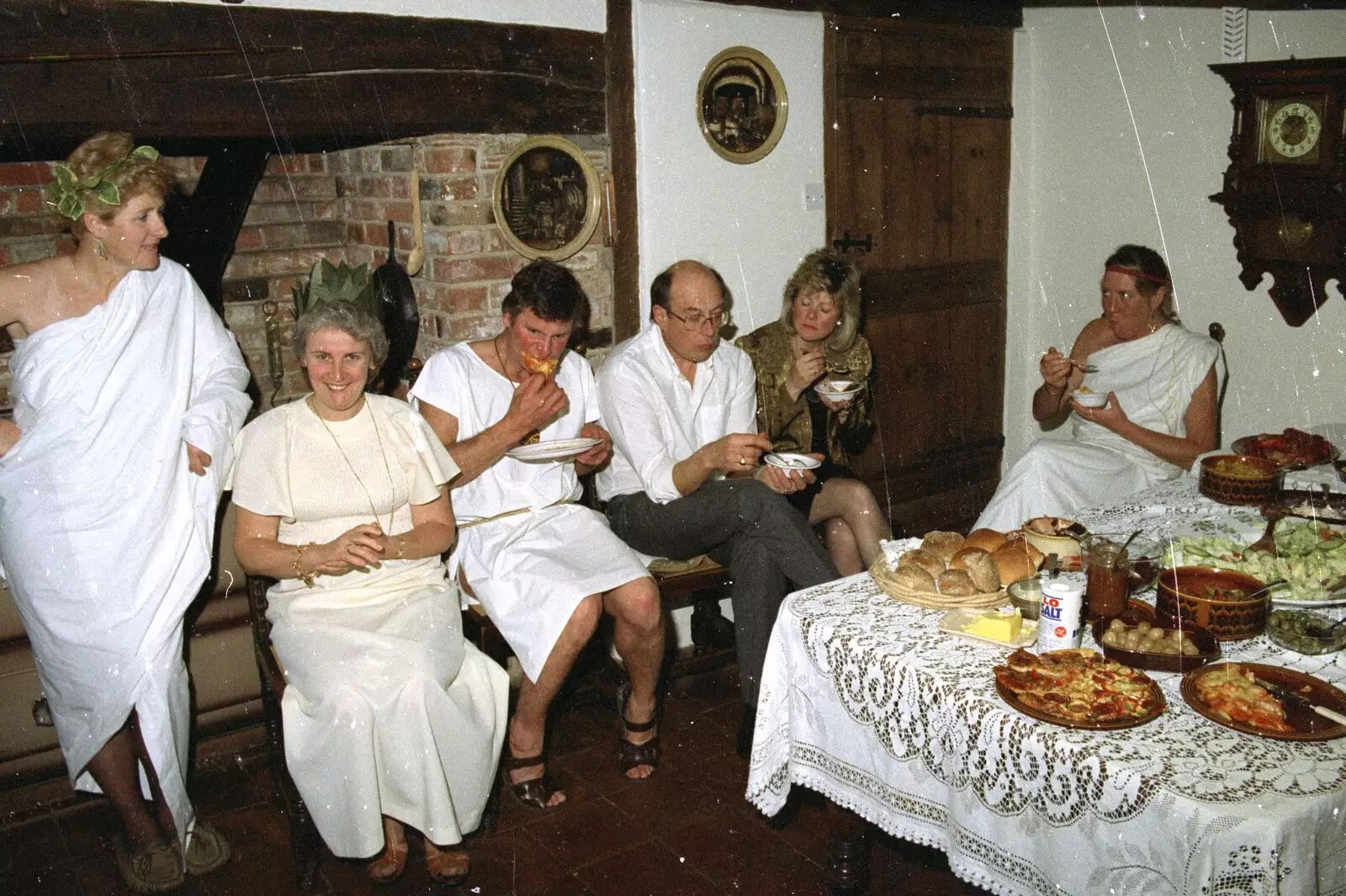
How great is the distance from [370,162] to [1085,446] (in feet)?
8.46

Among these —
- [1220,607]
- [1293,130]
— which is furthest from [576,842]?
[1293,130]

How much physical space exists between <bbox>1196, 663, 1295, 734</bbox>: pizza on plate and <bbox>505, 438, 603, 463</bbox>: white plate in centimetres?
162

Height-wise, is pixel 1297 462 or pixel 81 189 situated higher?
pixel 81 189

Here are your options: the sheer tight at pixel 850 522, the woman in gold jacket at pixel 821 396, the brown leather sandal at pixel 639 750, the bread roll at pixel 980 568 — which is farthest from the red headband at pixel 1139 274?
the brown leather sandal at pixel 639 750

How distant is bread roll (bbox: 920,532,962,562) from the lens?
2.26 meters

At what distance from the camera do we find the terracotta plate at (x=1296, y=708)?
1.65 m

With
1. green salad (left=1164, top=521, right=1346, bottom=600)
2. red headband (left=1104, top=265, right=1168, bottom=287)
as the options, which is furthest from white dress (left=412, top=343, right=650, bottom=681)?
red headband (left=1104, top=265, right=1168, bottom=287)

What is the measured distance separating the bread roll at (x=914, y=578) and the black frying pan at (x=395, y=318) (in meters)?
2.01

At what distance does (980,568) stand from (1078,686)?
39 cm

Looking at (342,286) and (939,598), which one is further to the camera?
(342,286)

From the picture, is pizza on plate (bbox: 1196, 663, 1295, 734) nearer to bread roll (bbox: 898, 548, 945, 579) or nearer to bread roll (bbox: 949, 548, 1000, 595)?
bread roll (bbox: 949, 548, 1000, 595)

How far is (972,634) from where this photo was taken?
2031 millimetres

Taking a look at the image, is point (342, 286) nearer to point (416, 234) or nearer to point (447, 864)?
point (416, 234)

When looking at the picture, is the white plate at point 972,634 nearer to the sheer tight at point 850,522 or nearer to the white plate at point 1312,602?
the white plate at point 1312,602
